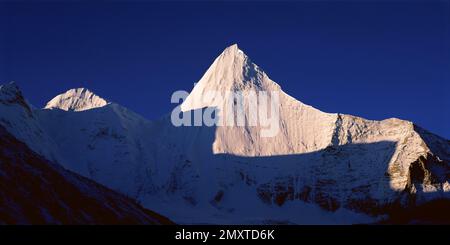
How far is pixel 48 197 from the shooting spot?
113562 millimetres

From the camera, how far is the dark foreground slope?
10162cm

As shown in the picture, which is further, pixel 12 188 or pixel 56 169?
pixel 56 169

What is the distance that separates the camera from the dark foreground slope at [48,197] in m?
102

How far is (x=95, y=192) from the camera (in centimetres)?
13162

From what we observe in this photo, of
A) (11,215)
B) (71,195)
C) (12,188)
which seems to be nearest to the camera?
(11,215)

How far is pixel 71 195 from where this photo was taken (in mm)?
122062
